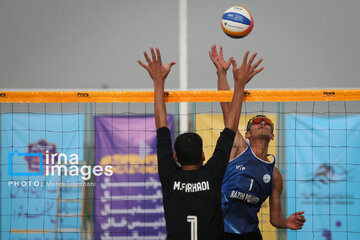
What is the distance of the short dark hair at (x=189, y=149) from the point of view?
8.73 feet

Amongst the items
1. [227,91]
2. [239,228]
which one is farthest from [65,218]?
[227,91]

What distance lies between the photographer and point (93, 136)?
7246 millimetres

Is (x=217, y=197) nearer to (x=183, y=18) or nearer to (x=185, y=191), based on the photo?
(x=185, y=191)

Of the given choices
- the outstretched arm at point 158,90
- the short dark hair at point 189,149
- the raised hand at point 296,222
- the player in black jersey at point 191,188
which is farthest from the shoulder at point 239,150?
the short dark hair at point 189,149

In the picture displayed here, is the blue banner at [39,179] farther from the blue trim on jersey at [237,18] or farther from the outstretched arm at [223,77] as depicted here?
the blue trim on jersey at [237,18]

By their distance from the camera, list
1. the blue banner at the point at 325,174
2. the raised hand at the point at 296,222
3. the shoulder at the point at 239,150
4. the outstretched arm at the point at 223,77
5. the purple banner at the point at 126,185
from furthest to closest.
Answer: the purple banner at the point at 126,185 < the blue banner at the point at 325,174 < the shoulder at the point at 239,150 < the raised hand at the point at 296,222 < the outstretched arm at the point at 223,77

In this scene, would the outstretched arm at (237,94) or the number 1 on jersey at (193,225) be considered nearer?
the number 1 on jersey at (193,225)

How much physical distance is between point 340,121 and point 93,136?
4.36 metres

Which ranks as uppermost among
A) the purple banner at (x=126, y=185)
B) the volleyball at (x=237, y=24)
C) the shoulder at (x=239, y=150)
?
the volleyball at (x=237, y=24)

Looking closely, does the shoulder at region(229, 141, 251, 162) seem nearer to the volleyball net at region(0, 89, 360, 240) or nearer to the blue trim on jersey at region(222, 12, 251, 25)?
the blue trim on jersey at region(222, 12, 251, 25)

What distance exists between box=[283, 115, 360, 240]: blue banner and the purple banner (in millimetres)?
2242

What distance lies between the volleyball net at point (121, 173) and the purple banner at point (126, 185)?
18 mm

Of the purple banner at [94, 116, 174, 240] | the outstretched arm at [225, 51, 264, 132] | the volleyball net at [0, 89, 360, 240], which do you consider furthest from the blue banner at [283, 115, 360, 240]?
the outstretched arm at [225, 51, 264, 132]

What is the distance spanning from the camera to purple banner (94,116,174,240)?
7.19 m
